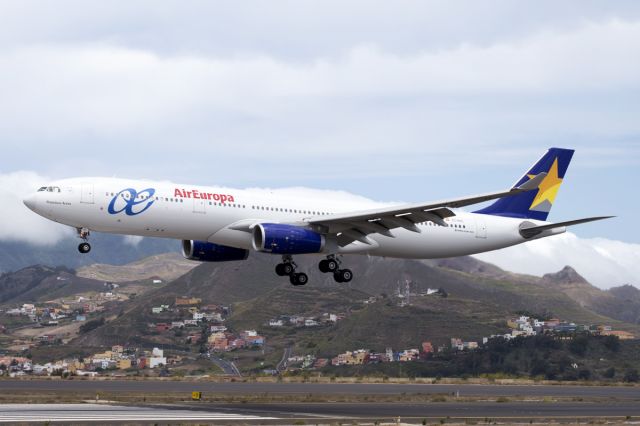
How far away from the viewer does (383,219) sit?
62.3 metres

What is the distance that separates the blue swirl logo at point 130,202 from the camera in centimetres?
5709

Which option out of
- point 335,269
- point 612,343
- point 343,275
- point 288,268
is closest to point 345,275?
point 343,275

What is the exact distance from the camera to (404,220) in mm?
61875

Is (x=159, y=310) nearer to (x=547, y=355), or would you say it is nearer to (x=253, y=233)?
(x=547, y=355)

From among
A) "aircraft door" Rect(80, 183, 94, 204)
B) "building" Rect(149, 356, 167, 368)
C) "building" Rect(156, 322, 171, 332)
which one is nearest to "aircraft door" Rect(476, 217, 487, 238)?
"aircraft door" Rect(80, 183, 94, 204)

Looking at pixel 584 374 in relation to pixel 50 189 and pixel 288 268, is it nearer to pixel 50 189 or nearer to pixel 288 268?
pixel 288 268

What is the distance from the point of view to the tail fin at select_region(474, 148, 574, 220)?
72312 mm

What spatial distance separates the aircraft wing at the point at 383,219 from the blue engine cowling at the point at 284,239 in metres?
0.98

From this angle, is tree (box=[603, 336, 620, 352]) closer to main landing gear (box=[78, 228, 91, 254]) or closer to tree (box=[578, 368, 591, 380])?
tree (box=[578, 368, 591, 380])

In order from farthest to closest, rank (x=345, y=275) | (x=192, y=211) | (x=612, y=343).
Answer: (x=612, y=343)
(x=345, y=275)
(x=192, y=211)

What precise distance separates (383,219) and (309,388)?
53.6 feet

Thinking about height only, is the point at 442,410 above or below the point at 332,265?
below

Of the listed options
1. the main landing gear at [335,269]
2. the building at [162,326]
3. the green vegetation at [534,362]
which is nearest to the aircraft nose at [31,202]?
the main landing gear at [335,269]

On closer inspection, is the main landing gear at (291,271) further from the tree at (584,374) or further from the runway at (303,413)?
the tree at (584,374)
